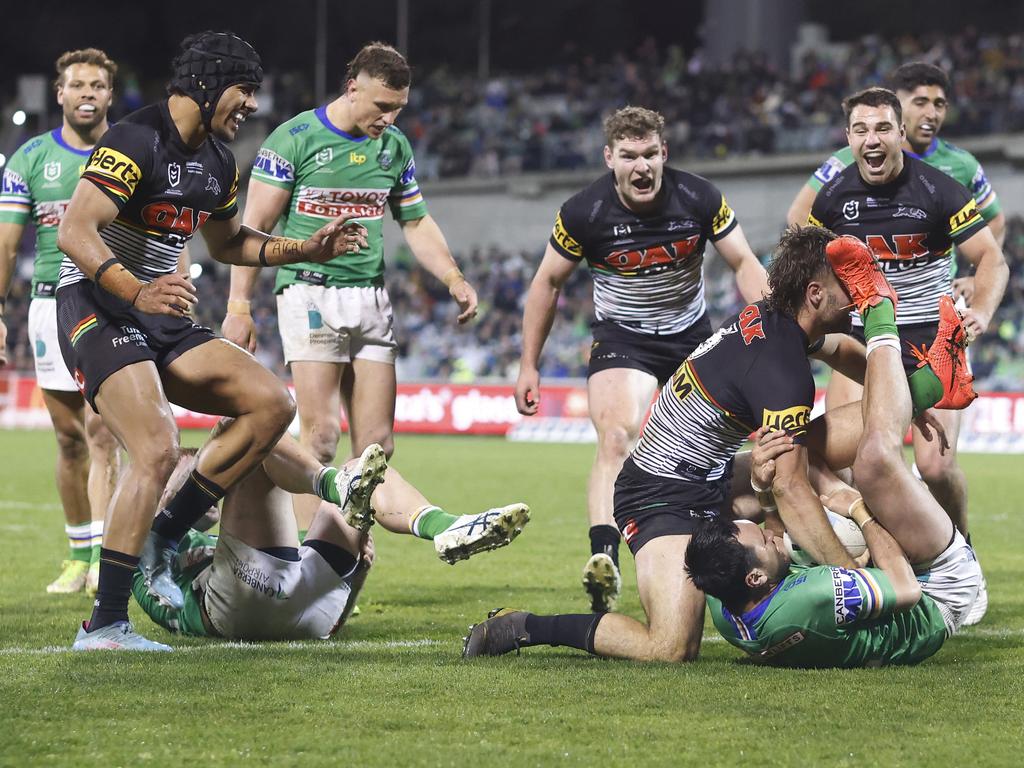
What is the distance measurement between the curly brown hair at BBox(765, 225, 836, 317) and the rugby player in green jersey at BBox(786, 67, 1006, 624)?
193cm

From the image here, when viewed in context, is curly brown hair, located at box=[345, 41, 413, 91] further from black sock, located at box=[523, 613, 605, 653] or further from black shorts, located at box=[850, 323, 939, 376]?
black sock, located at box=[523, 613, 605, 653]

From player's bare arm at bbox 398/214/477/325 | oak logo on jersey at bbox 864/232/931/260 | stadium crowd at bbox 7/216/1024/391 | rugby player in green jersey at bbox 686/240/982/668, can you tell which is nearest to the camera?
rugby player in green jersey at bbox 686/240/982/668

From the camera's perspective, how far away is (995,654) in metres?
5.75

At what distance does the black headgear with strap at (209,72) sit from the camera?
588 cm

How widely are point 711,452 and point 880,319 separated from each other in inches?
33.6

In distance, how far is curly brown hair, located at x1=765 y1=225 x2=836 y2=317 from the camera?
548 cm

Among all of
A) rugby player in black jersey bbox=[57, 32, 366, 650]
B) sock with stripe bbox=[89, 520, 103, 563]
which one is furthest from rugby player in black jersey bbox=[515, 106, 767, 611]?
sock with stripe bbox=[89, 520, 103, 563]

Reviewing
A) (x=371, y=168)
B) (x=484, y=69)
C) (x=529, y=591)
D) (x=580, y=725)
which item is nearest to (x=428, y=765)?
(x=580, y=725)

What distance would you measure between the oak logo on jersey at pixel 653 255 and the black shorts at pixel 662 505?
205cm

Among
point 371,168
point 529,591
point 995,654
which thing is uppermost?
point 371,168

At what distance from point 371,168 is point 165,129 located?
6.79 ft

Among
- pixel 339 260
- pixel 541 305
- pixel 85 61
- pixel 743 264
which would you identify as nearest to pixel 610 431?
pixel 541 305

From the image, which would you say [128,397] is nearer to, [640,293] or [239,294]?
[239,294]

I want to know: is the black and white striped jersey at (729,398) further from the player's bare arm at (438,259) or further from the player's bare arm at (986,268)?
the player's bare arm at (986,268)
